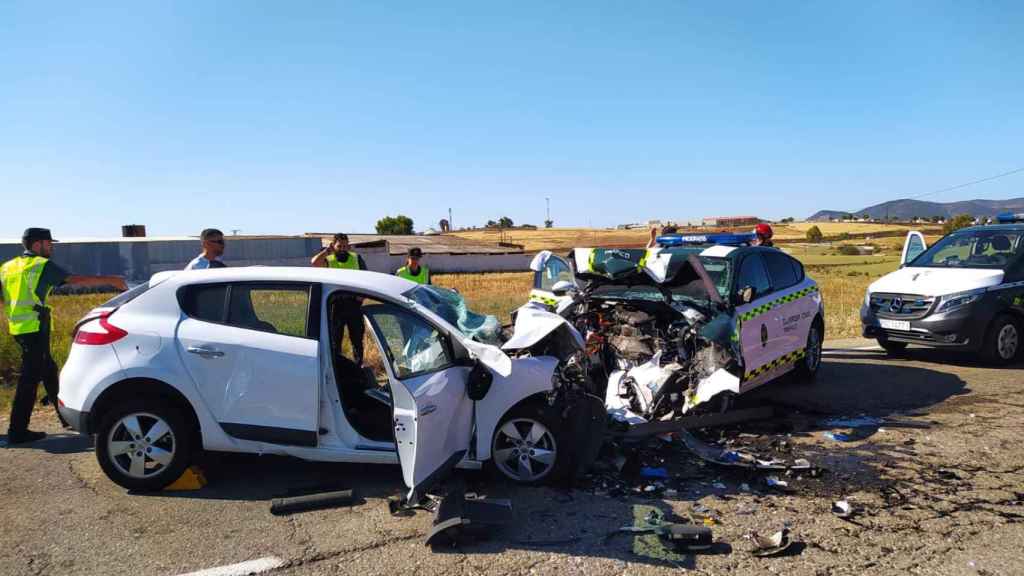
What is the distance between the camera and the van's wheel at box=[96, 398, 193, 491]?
4.76 meters

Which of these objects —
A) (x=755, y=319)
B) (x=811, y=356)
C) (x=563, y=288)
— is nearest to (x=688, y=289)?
(x=755, y=319)

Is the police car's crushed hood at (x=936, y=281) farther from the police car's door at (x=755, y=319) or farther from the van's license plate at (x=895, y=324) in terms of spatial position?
the police car's door at (x=755, y=319)

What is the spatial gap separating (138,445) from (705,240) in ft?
20.9

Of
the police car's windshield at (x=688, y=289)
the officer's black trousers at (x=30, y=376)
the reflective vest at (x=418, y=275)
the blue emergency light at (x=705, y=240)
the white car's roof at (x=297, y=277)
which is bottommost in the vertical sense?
the officer's black trousers at (x=30, y=376)

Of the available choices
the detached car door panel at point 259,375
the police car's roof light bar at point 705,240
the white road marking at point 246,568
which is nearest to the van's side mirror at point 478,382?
the detached car door panel at point 259,375

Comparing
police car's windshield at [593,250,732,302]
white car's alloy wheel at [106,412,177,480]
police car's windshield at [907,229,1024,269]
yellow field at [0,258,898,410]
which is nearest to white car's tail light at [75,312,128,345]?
white car's alloy wheel at [106,412,177,480]

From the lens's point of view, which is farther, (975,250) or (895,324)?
(975,250)

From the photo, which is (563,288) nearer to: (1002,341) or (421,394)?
(421,394)

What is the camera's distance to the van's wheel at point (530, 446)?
4.78 m

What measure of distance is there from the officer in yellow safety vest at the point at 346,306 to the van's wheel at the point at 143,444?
4.25ft

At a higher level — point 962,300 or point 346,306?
point 346,306

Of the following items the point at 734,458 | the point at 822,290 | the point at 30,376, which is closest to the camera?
the point at 734,458

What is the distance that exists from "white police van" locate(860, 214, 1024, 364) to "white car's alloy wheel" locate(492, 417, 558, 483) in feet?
22.7

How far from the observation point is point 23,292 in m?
6.23
